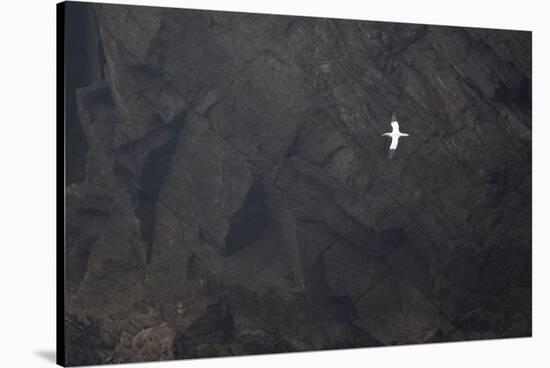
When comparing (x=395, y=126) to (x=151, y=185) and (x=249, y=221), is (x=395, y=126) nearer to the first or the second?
(x=249, y=221)

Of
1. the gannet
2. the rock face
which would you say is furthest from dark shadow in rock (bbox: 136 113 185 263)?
the gannet

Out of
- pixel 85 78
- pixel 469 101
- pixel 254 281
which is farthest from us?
pixel 469 101

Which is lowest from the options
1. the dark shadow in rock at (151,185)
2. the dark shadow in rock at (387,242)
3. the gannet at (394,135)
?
the dark shadow in rock at (387,242)

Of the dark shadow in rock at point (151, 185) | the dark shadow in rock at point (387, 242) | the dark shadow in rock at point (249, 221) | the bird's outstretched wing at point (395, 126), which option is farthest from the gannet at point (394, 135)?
the dark shadow in rock at point (151, 185)

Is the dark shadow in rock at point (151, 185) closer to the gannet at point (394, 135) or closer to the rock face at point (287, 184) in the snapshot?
the rock face at point (287, 184)

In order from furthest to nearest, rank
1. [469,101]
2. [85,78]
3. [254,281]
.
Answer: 1. [469,101]
2. [254,281]
3. [85,78]

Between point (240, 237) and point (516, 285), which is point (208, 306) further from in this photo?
point (516, 285)

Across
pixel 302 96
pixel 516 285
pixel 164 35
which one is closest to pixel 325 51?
pixel 302 96

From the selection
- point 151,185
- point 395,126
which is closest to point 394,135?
point 395,126
